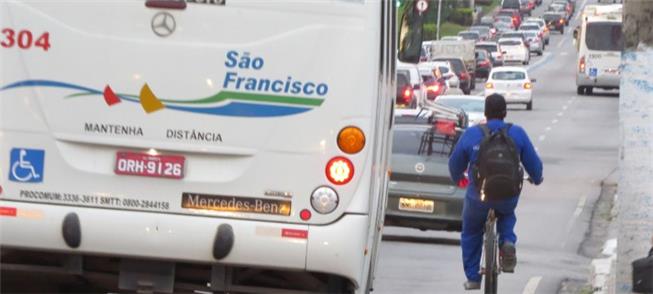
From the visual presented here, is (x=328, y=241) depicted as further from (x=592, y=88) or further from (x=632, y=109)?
(x=592, y=88)

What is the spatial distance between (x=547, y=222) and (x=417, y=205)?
4856 mm

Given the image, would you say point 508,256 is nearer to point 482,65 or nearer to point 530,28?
point 482,65

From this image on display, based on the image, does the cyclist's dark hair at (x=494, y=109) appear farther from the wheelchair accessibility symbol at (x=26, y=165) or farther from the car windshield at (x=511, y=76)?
the car windshield at (x=511, y=76)

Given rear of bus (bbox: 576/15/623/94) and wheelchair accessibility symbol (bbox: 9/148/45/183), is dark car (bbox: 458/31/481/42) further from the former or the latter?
wheelchair accessibility symbol (bbox: 9/148/45/183)

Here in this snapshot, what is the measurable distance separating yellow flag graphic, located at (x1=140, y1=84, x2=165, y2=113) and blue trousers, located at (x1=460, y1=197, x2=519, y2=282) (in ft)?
10.3

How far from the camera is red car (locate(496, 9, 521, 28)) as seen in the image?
110 meters

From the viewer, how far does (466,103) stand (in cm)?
3972

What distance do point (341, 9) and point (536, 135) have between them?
3668 cm

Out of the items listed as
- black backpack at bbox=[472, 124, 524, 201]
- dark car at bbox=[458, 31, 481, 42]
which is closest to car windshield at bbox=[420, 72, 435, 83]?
dark car at bbox=[458, 31, 481, 42]

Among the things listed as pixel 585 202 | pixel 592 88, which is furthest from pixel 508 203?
pixel 592 88

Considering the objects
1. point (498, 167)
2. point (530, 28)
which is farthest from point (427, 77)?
point (530, 28)

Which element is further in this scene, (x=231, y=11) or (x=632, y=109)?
(x=632, y=109)

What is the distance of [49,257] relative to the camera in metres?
Answer: 10.5

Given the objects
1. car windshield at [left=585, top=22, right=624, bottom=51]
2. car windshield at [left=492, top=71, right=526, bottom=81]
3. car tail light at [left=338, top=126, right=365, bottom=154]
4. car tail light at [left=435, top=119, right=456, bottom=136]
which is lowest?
car tail light at [left=435, top=119, right=456, bottom=136]
